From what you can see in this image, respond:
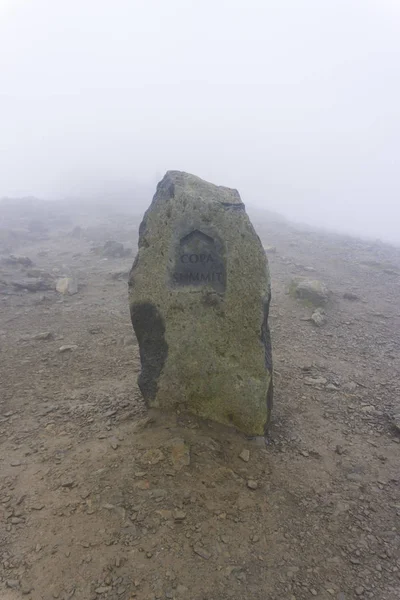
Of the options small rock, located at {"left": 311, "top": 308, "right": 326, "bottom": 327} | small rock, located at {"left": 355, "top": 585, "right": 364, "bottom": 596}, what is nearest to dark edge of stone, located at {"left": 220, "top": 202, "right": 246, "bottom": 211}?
small rock, located at {"left": 355, "top": 585, "right": 364, "bottom": 596}

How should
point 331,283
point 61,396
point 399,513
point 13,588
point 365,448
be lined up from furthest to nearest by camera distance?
point 331,283
point 61,396
point 365,448
point 399,513
point 13,588

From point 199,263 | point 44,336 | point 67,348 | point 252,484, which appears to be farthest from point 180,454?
point 44,336

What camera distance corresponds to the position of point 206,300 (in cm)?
430

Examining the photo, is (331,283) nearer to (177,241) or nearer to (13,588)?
(177,241)

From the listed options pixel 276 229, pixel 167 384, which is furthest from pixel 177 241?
pixel 276 229

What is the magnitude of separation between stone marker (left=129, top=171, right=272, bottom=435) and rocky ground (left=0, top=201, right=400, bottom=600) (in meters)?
0.44

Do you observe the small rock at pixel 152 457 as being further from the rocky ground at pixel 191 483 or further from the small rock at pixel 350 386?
the small rock at pixel 350 386

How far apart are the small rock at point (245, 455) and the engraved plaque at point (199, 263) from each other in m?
1.73

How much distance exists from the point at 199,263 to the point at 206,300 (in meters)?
0.41

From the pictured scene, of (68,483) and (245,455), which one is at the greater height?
(245,455)

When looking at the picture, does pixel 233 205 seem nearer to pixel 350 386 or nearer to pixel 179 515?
pixel 179 515

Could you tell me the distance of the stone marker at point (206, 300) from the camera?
4191 mm

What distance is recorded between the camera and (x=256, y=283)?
4180mm

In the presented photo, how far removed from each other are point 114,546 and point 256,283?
107 inches
